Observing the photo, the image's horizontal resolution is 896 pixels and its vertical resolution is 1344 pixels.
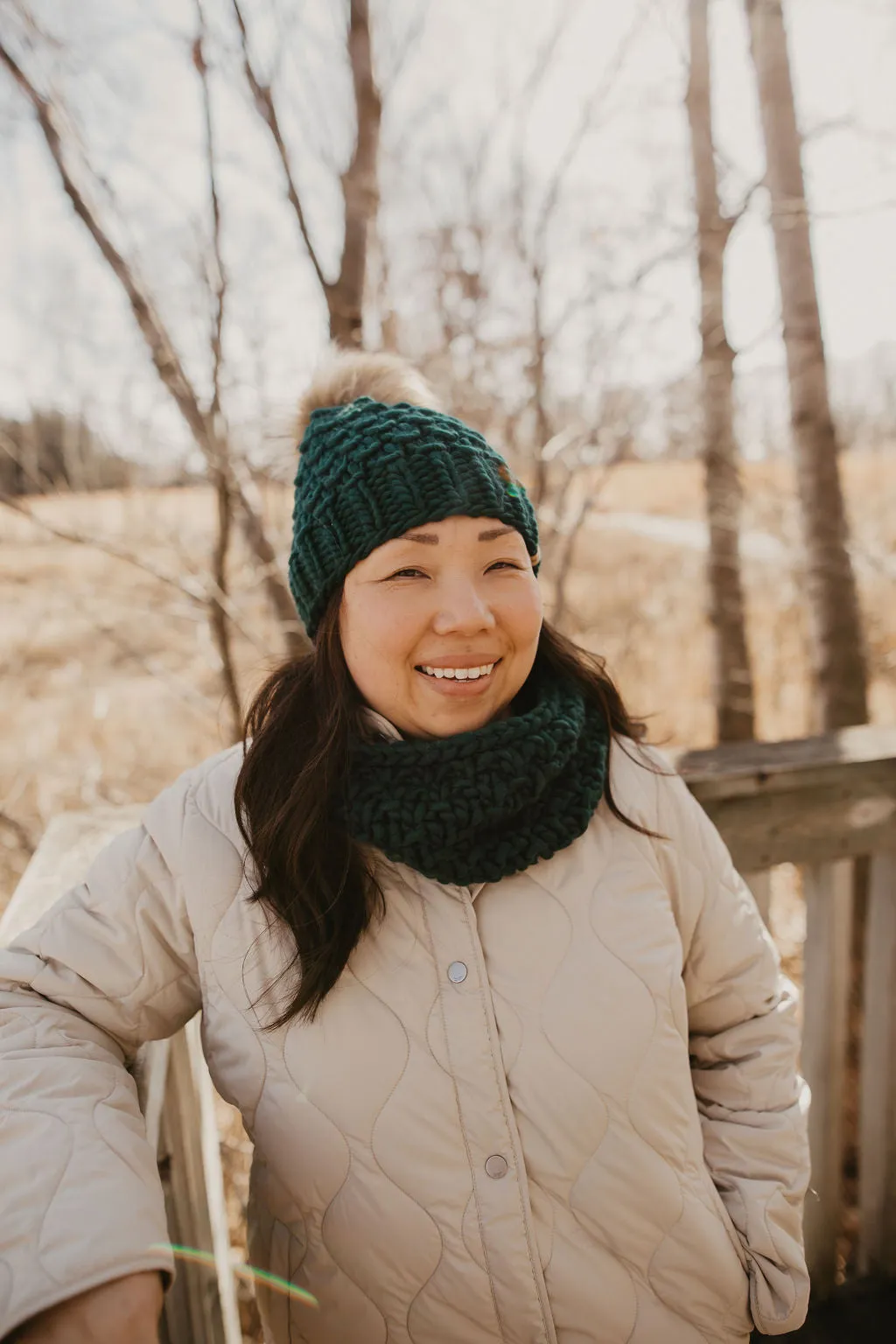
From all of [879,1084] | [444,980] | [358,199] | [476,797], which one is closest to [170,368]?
[358,199]

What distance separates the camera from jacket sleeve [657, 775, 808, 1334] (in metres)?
1.23

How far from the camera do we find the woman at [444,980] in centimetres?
109

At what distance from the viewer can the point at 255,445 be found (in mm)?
2768

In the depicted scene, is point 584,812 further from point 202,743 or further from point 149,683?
point 149,683

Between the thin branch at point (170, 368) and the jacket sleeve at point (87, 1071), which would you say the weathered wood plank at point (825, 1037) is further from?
the thin branch at point (170, 368)

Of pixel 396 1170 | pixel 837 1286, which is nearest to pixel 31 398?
pixel 396 1170

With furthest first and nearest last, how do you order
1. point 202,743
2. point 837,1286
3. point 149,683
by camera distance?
point 149,683 → point 202,743 → point 837,1286

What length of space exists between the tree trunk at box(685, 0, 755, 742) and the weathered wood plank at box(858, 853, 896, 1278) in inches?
74.5

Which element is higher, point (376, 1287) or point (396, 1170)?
point (396, 1170)

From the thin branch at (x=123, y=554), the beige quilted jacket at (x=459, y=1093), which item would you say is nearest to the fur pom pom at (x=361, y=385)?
the beige quilted jacket at (x=459, y=1093)

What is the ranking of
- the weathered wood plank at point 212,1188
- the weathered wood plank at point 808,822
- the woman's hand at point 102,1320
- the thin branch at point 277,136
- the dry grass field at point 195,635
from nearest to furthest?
the woman's hand at point 102,1320 < the weathered wood plank at point 212,1188 < the weathered wood plank at point 808,822 < the thin branch at point 277,136 < the dry grass field at point 195,635

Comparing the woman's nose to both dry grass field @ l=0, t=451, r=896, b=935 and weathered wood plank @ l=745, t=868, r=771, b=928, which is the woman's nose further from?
dry grass field @ l=0, t=451, r=896, b=935

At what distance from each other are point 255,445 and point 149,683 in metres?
5.62

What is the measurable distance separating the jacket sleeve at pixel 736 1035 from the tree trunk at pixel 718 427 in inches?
94.4
